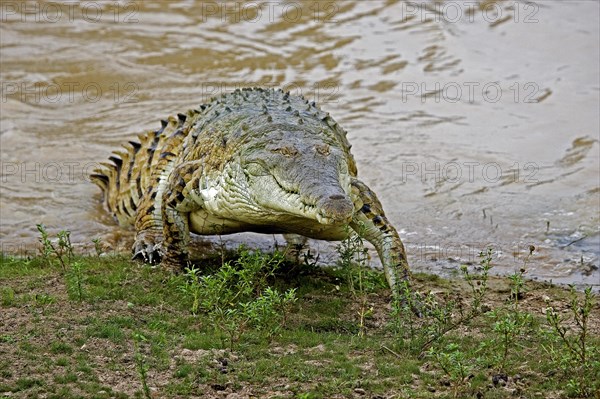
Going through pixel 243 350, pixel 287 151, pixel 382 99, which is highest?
pixel 382 99

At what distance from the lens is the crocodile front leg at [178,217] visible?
7832mm

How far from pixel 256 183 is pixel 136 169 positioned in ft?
10.0

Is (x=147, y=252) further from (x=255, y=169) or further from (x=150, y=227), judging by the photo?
(x=255, y=169)

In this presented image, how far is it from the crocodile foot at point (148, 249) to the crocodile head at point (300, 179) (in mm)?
1477

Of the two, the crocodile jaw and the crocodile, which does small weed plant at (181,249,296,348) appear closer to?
the crocodile jaw

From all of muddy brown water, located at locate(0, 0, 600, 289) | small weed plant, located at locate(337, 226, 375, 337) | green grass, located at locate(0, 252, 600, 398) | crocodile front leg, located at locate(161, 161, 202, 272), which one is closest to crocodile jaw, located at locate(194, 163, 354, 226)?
crocodile front leg, located at locate(161, 161, 202, 272)

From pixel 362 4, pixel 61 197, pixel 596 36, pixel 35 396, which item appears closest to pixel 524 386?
pixel 35 396

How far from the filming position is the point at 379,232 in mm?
7477

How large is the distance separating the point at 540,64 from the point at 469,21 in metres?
2.47

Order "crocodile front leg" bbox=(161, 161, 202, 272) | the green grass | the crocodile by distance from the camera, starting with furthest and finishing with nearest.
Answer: "crocodile front leg" bbox=(161, 161, 202, 272), the crocodile, the green grass

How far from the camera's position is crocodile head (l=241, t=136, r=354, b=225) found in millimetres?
6125

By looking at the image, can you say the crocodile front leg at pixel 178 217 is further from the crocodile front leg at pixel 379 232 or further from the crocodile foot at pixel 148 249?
the crocodile front leg at pixel 379 232

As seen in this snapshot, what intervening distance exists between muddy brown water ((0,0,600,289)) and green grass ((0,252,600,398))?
6.62 ft

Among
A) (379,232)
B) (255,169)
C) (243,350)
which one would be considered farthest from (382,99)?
(243,350)
